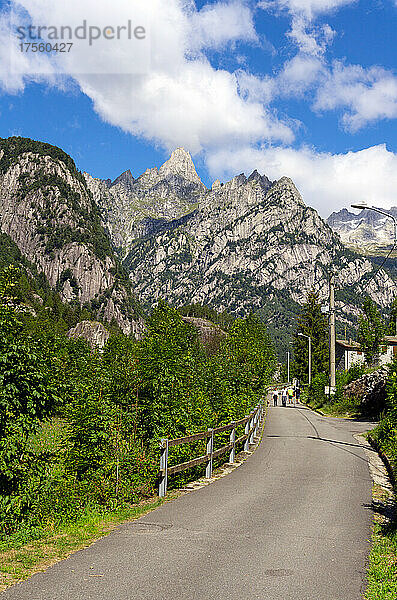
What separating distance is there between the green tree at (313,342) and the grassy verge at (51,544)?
6716cm

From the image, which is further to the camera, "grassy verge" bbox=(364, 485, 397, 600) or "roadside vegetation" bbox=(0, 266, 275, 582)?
"roadside vegetation" bbox=(0, 266, 275, 582)

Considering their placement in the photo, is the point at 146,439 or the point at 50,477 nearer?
the point at 50,477

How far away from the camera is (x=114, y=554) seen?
22.0 feet

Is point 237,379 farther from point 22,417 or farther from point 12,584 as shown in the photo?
point 12,584

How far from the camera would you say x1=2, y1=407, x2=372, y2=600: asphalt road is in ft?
18.4

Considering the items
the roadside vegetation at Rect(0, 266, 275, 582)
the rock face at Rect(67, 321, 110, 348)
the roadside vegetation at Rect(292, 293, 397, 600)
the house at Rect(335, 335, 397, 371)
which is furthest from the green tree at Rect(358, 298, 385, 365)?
the rock face at Rect(67, 321, 110, 348)

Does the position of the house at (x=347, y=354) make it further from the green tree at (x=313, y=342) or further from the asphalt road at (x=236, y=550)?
the asphalt road at (x=236, y=550)

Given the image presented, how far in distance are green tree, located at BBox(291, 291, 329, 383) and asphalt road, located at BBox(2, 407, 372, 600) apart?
63684 mm

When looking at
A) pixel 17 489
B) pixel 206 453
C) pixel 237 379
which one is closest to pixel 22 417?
pixel 17 489

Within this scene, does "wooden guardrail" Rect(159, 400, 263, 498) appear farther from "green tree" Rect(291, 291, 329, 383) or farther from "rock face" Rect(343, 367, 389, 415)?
"green tree" Rect(291, 291, 329, 383)

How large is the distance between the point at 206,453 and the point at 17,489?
614 centimetres

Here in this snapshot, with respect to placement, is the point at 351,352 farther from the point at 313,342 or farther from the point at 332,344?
the point at 332,344

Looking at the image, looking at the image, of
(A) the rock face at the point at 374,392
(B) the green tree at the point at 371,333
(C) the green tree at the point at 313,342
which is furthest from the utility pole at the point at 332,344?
(C) the green tree at the point at 313,342

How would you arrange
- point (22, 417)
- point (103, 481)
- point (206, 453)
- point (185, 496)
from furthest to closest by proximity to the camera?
1. point (206, 453)
2. point (185, 496)
3. point (103, 481)
4. point (22, 417)
